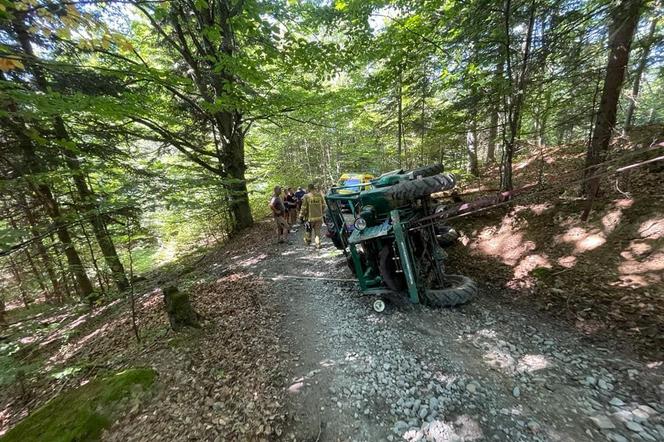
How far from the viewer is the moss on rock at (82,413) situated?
10.8ft

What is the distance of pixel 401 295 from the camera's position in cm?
596

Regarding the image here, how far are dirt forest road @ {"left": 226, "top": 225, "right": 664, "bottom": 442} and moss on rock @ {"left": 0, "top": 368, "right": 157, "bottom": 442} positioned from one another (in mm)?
2295

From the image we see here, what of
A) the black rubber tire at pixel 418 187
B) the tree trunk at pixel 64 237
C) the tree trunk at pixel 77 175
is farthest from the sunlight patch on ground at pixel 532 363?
the tree trunk at pixel 64 237

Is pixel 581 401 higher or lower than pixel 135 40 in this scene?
lower

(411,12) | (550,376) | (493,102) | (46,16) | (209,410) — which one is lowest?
(550,376)

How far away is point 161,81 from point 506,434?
792cm

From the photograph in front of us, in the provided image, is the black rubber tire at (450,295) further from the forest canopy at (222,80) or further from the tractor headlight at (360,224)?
the forest canopy at (222,80)

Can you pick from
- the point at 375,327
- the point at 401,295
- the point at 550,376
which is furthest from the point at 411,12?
the point at 550,376

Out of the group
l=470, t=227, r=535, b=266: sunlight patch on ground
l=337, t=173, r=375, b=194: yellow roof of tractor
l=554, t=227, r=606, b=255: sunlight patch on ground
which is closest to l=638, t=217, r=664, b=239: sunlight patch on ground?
l=554, t=227, r=606, b=255: sunlight patch on ground

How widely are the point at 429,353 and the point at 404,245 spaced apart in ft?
5.74

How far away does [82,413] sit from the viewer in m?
3.53

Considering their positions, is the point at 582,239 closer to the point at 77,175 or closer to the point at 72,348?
the point at 72,348

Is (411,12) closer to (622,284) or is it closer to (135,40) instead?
(622,284)

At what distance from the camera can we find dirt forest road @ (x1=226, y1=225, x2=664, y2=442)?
2.97m
